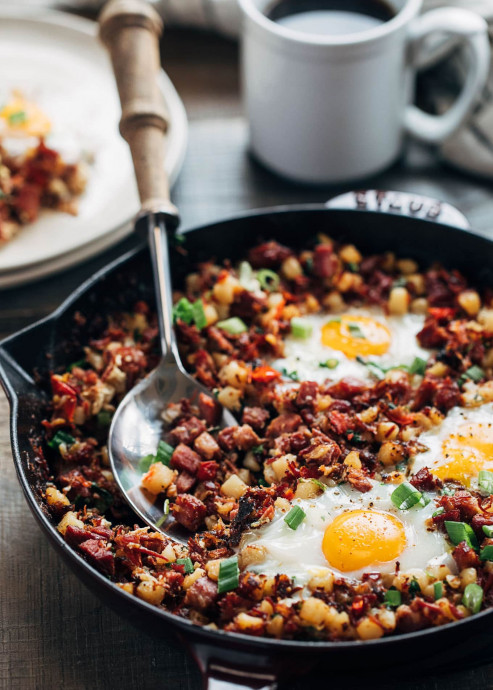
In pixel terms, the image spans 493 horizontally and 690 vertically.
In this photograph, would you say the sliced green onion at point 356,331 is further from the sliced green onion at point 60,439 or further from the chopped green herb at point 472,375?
the sliced green onion at point 60,439

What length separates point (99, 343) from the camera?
3178mm

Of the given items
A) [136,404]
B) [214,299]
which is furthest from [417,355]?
[136,404]

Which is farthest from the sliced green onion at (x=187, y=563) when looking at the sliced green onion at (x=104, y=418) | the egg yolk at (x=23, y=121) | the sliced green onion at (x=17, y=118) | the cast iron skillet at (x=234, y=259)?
the sliced green onion at (x=17, y=118)

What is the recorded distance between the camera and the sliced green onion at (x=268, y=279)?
3.37m

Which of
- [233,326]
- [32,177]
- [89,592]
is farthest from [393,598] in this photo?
[32,177]

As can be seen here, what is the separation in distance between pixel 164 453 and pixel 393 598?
939mm

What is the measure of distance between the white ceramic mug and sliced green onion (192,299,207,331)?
1.22m

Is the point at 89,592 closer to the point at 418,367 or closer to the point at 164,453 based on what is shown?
the point at 164,453

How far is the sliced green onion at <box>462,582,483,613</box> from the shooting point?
226cm

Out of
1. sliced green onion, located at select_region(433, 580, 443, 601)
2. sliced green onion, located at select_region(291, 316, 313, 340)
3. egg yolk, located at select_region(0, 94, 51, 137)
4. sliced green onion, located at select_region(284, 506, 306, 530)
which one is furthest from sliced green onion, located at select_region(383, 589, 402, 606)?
egg yolk, located at select_region(0, 94, 51, 137)

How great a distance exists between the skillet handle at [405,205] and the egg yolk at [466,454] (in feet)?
3.49

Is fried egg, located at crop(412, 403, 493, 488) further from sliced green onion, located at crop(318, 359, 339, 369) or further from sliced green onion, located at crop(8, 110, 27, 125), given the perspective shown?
sliced green onion, located at crop(8, 110, 27, 125)

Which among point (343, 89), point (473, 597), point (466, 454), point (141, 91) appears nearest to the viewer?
point (473, 597)

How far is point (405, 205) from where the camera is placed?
11.6 ft
